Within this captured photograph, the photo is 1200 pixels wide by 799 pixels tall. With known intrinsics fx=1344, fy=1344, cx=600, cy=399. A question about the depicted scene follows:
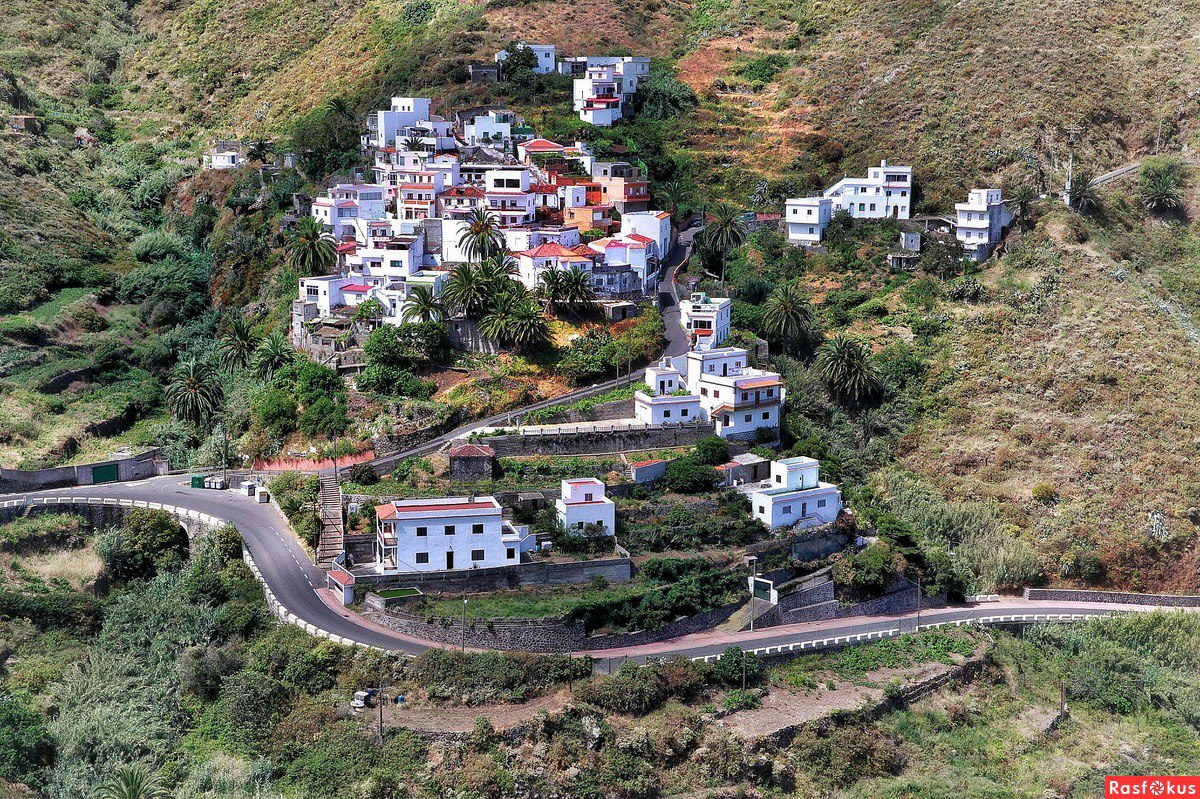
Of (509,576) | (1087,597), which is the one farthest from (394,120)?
(1087,597)

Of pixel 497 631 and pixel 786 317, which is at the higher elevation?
pixel 786 317

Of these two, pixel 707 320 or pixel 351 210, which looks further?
pixel 351 210

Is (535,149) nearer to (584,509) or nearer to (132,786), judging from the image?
(584,509)

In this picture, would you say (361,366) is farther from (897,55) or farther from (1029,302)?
(897,55)

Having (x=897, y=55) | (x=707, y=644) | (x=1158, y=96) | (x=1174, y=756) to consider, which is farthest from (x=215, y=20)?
(x=1174, y=756)

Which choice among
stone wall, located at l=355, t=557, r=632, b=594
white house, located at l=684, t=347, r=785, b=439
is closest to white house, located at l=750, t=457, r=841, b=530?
white house, located at l=684, t=347, r=785, b=439

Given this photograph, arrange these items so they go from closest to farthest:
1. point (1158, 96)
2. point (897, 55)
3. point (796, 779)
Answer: point (796, 779) < point (1158, 96) < point (897, 55)
